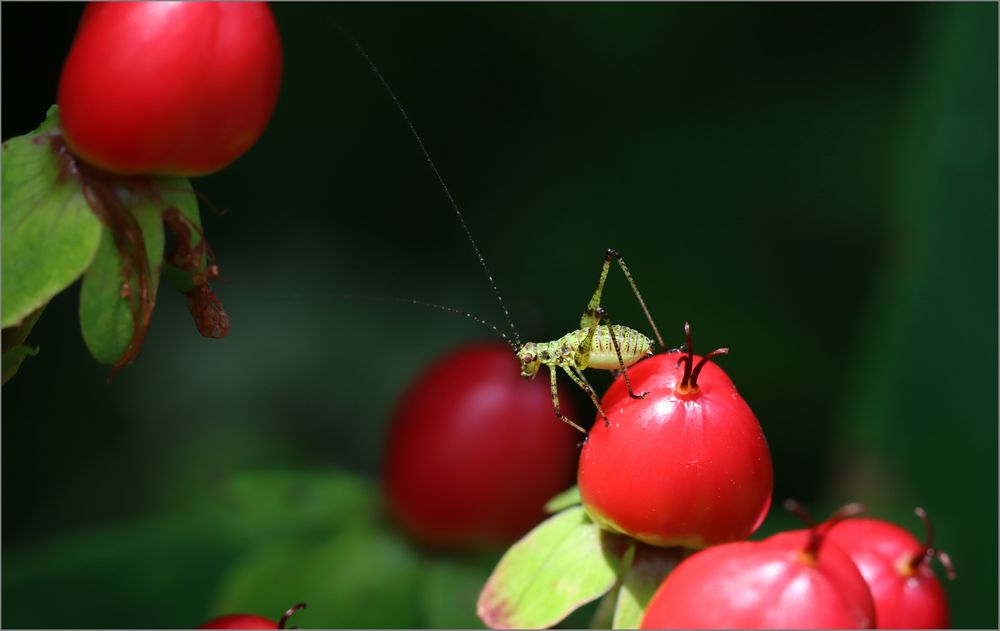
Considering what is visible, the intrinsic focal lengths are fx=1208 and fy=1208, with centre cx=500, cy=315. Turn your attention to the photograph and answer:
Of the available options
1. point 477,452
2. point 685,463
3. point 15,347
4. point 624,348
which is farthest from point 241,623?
point 477,452

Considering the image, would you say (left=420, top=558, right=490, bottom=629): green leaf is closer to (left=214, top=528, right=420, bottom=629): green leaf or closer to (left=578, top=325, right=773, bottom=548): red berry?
(left=214, top=528, right=420, bottom=629): green leaf

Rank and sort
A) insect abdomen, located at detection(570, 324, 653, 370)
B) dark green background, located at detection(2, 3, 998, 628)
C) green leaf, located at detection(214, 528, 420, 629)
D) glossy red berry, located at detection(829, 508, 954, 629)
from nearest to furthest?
glossy red berry, located at detection(829, 508, 954, 629) → insect abdomen, located at detection(570, 324, 653, 370) → green leaf, located at detection(214, 528, 420, 629) → dark green background, located at detection(2, 3, 998, 628)

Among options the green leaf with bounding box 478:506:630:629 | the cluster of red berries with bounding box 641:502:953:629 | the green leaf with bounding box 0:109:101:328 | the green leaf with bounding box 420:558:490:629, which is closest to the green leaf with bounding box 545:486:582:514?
the green leaf with bounding box 478:506:630:629

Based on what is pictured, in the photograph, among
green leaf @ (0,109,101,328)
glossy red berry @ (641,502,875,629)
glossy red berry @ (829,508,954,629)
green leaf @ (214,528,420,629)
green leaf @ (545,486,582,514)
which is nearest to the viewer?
glossy red berry @ (641,502,875,629)

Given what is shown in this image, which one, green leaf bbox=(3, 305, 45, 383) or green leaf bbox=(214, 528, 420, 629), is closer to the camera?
green leaf bbox=(3, 305, 45, 383)

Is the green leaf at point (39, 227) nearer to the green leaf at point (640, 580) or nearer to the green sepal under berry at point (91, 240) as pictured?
the green sepal under berry at point (91, 240)

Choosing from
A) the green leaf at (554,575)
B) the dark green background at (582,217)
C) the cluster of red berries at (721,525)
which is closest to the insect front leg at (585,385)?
the cluster of red berries at (721,525)

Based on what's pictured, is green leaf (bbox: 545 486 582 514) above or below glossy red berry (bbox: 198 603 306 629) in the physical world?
above
